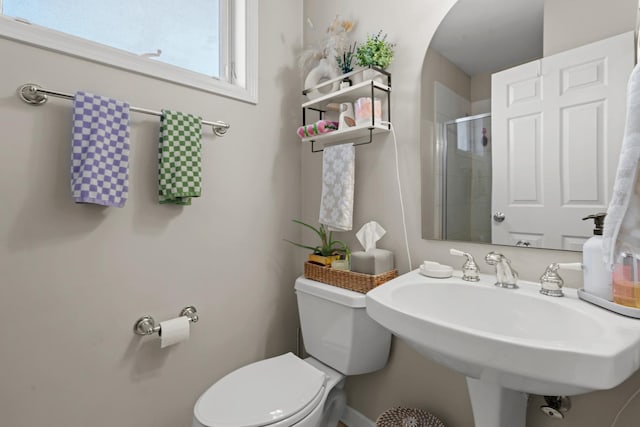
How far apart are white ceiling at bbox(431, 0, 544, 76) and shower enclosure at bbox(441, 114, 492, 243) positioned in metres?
0.20

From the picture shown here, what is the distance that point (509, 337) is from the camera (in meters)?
0.61

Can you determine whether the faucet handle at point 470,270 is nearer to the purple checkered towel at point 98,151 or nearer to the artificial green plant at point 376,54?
the artificial green plant at point 376,54

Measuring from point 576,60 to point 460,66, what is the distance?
0.36 metres

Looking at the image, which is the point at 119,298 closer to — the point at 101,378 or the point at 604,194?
the point at 101,378

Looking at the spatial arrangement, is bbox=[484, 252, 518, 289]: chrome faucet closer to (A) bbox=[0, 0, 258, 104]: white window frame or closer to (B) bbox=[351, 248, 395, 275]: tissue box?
(B) bbox=[351, 248, 395, 275]: tissue box

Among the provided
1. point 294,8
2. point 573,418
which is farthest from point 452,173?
point 294,8

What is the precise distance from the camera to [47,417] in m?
1.06

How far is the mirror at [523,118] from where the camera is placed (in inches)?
35.1

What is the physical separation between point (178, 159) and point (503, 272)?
1.23m

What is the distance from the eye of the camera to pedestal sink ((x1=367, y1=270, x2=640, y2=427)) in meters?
0.57

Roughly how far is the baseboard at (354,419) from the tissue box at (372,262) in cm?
77

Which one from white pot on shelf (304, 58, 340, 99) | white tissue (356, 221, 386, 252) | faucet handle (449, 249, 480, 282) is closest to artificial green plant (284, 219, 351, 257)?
white tissue (356, 221, 386, 252)

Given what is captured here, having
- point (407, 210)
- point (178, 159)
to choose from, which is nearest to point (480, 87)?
point (407, 210)

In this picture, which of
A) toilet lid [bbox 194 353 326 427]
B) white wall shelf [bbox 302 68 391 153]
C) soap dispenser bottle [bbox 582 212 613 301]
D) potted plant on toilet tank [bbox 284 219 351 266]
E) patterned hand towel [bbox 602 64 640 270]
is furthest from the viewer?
potted plant on toilet tank [bbox 284 219 351 266]
